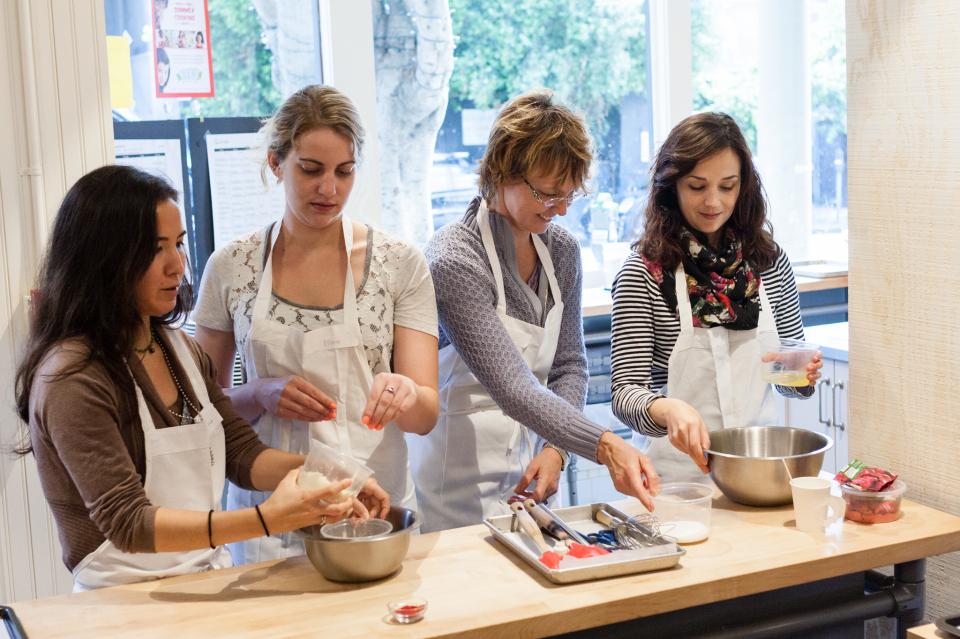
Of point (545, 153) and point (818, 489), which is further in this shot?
point (545, 153)

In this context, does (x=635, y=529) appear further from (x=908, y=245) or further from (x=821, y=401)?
(x=821, y=401)

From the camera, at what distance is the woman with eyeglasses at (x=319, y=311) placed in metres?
2.10

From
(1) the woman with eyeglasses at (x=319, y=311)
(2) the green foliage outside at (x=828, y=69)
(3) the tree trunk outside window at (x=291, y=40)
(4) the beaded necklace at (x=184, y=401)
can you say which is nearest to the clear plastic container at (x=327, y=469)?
(4) the beaded necklace at (x=184, y=401)

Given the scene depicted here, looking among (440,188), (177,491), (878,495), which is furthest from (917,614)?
(440,188)

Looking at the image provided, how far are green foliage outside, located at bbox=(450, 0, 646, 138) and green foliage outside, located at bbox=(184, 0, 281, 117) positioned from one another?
2.49 ft

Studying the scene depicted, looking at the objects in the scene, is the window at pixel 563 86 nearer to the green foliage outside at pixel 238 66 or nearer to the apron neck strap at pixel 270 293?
the green foliage outside at pixel 238 66

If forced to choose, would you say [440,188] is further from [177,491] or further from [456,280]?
[177,491]

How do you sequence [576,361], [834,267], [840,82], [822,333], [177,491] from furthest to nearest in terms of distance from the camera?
[840,82] → [834,267] → [822,333] → [576,361] → [177,491]

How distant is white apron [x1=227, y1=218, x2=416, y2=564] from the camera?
2.15 metres

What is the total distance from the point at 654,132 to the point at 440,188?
1042mm

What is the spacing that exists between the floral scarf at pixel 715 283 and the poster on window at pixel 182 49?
1733 millimetres

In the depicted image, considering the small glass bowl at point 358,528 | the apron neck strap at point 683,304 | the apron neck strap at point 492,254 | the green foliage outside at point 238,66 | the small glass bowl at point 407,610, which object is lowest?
the small glass bowl at point 407,610

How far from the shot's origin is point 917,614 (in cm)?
188

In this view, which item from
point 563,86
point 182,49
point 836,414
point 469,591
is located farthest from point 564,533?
point 563,86
